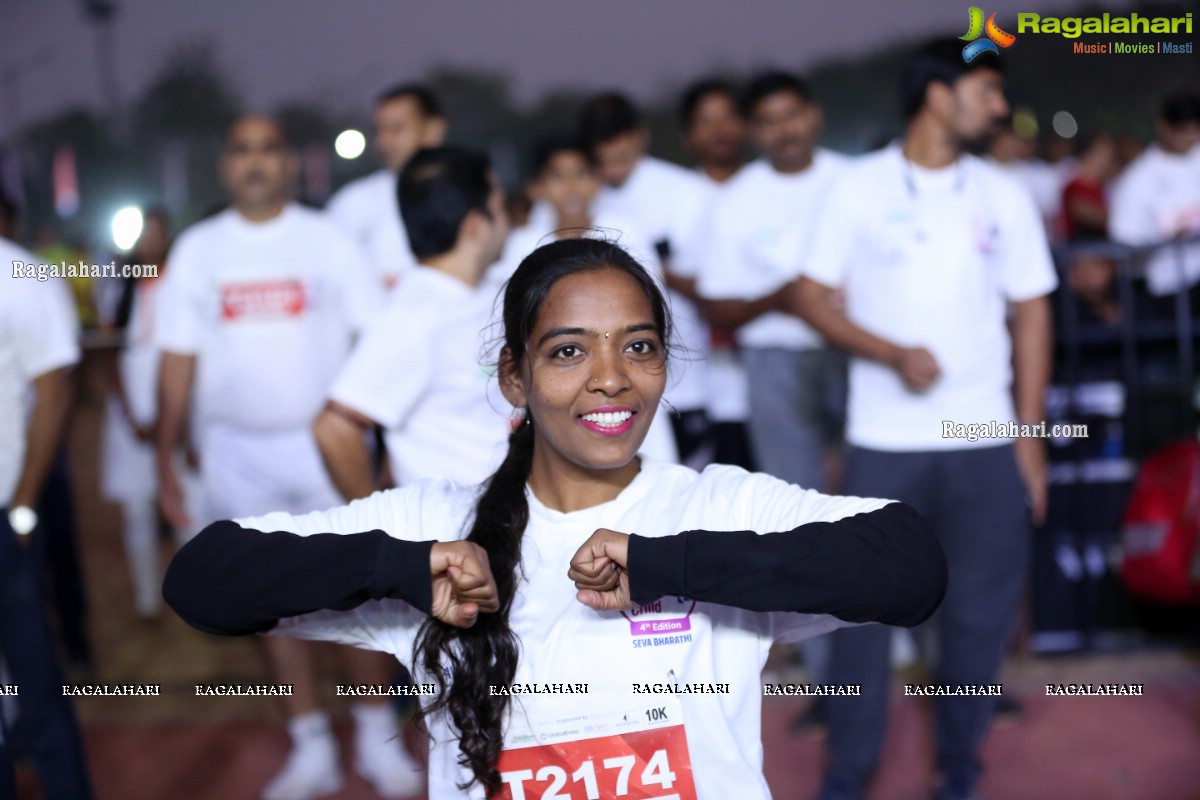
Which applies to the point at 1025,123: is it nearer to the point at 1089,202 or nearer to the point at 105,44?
the point at 1089,202

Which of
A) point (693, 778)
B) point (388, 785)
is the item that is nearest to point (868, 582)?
point (693, 778)

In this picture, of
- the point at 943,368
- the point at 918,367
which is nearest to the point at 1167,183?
the point at 943,368

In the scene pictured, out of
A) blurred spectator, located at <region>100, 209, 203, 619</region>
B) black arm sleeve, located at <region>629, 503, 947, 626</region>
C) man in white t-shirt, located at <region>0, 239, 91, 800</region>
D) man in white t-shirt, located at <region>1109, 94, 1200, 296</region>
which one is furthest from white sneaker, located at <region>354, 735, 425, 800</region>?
man in white t-shirt, located at <region>1109, 94, 1200, 296</region>

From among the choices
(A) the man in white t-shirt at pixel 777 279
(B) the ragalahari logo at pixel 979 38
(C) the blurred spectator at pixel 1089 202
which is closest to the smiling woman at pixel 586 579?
(B) the ragalahari logo at pixel 979 38

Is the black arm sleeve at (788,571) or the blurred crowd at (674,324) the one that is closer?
the black arm sleeve at (788,571)

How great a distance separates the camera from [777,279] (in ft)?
12.2

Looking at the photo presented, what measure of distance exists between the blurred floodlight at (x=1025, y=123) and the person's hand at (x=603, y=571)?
5.49 m

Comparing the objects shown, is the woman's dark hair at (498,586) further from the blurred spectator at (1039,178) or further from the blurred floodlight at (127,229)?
the blurred spectator at (1039,178)

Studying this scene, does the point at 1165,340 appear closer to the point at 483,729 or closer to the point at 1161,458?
the point at 1161,458

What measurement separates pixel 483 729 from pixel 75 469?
9132 millimetres

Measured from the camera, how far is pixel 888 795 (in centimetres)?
304

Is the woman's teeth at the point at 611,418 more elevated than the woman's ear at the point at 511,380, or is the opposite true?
the woman's ear at the point at 511,380

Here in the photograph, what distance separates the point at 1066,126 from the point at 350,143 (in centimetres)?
441

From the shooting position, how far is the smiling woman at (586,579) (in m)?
1.44
